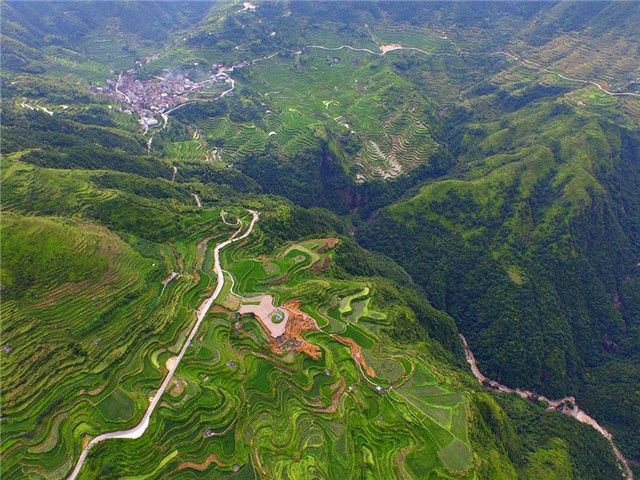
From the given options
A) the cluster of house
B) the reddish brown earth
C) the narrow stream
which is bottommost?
the narrow stream

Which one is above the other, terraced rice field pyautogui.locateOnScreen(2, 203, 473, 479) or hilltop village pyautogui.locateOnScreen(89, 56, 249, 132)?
hilltop village pyautogui.locateOnScreen(89, 56, 249, 132)

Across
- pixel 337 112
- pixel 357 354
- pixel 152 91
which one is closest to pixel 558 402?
pixel 357 354

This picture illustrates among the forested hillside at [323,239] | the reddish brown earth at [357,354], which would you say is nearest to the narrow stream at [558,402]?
the forested hillside at [323,239]

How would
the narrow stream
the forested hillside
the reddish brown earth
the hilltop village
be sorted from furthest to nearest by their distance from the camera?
the hilltop village, the narrow stream, the reddish brown earth, the forested hillside

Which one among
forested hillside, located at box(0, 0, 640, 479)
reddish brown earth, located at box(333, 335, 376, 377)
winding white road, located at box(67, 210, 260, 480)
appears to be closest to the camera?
winding white road, located at box(67, 210, 260, 480)

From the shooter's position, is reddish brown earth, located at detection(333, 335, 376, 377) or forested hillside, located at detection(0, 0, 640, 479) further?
reddish brown earth, located at detection(333, 335, 376, 377)

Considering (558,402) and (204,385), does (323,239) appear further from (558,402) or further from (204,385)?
(558,402)

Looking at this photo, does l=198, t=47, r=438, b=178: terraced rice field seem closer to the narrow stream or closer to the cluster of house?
the cluster of house

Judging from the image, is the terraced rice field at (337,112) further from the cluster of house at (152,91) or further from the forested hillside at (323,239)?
the cluster of house at (152,91)

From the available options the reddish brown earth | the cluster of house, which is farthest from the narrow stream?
the cluster of house

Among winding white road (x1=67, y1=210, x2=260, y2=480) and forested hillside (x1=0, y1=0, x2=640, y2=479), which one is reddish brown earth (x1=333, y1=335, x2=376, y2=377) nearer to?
forested hillside (x1=0, y1=0, x2=640, y2=479)
